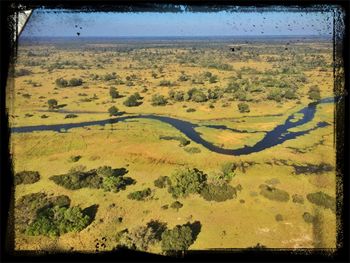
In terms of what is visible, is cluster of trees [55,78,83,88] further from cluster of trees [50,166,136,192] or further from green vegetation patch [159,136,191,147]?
cluster of trees [50,166,136,192]

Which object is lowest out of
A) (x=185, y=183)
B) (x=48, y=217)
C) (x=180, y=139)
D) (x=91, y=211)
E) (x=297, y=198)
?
(x=91, y=211)

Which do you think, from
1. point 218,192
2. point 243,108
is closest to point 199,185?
point 218,192

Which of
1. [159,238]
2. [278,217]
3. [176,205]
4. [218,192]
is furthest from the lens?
[218,192]

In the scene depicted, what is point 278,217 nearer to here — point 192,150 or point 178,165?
point 178,165

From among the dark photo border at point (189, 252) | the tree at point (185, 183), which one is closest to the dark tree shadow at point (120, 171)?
the tree at point (185, 183)

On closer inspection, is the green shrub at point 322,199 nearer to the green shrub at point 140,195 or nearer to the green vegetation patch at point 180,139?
the green shrub at point 140,195

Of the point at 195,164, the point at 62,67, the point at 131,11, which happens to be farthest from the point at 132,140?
the point at 62,67
